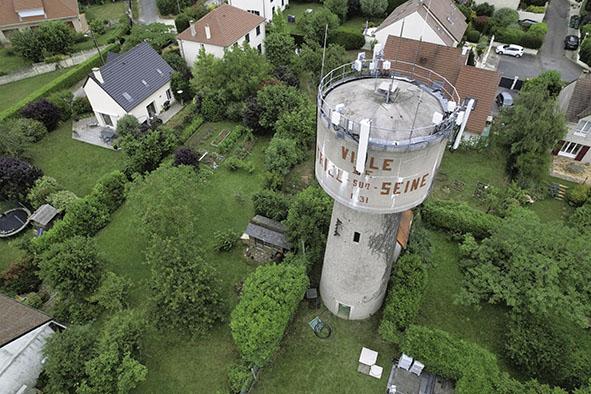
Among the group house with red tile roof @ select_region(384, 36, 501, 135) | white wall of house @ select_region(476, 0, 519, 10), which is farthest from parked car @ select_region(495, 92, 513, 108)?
white wall of house @ select_region(476, 0, 519, 10)

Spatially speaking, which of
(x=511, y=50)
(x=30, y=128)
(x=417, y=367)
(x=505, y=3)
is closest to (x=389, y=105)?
(x=417, y=367)

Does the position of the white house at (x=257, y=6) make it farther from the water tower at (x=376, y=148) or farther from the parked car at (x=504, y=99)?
the water tower at (x=376, y=148)

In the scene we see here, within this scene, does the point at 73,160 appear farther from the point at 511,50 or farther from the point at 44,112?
the point at 511,50

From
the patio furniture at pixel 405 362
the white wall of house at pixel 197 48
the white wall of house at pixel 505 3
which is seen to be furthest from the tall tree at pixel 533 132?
the white wall of house at pixel 505 3

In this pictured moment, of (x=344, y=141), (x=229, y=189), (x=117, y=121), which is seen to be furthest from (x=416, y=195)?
(x=117, y=121)

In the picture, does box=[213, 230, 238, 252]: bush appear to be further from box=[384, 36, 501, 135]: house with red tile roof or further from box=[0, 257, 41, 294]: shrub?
box=[384, 36, 501, 135]: house with red tile roof
